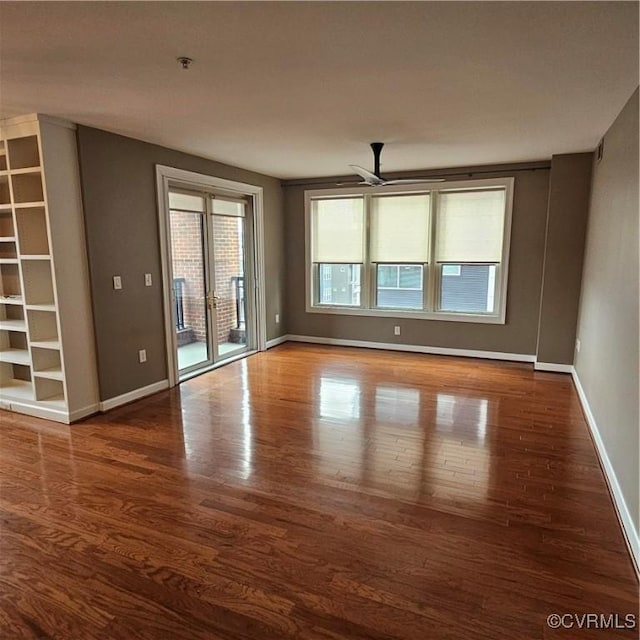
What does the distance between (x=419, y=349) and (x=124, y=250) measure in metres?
4.04

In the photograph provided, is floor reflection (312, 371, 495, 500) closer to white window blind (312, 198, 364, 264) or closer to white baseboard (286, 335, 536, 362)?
white baseboard (286, 335, 536, 362)

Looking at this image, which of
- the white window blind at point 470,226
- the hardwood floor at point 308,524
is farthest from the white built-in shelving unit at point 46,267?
the white window blind at point 470,226

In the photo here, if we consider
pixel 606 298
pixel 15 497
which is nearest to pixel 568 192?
pixel 606 298

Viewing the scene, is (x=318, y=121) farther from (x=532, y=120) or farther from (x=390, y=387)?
(x=390, y=387)

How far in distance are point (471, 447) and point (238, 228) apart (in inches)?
161

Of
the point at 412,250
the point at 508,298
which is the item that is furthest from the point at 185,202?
the point at 508,298

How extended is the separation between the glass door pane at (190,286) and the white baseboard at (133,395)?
444mm

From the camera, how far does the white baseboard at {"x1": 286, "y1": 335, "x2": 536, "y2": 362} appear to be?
576 centimetres

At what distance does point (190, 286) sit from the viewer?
5.21 m

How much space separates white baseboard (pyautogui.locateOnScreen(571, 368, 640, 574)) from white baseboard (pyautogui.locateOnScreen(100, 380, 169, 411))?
3.99 meters

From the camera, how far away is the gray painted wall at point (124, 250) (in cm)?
385

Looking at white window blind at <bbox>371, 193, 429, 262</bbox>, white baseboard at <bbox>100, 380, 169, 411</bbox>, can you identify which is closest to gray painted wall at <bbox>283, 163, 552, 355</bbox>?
white window blind at <bbox>371, 193, 429, 262</bbox>

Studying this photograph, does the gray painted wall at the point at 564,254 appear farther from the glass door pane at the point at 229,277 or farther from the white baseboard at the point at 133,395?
the white baseboard at the point at 133,395

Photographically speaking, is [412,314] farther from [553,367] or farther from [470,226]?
[553,367]
